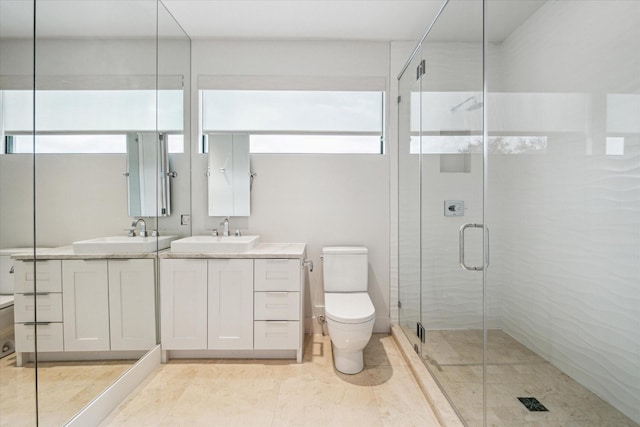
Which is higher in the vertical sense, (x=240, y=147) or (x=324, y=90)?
(x=324, y=90)

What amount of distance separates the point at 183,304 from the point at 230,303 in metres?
0.34

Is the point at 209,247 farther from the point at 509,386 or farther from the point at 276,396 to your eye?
the point at 509,386

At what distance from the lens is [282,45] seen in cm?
275

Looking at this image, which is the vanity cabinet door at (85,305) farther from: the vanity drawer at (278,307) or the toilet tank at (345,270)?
the toilet tank at (345,270)

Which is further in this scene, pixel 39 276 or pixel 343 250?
pixel 343 250

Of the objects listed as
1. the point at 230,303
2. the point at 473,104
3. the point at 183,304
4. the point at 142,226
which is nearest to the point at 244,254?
the point at 230,303

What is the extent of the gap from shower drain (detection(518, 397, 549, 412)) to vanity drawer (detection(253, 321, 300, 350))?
1.47 metres

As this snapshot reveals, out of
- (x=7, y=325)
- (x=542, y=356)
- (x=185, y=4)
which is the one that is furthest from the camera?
(x=185, y=4)

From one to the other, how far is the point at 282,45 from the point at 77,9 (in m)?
1.56

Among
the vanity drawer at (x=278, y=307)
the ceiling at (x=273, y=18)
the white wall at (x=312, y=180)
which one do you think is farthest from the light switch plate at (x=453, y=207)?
the vanity drawer at (x=278, y=307)

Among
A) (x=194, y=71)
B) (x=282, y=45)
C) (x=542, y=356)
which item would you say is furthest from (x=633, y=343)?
(x=194, y=71)

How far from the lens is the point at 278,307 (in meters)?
2.29

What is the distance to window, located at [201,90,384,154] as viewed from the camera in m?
2.82

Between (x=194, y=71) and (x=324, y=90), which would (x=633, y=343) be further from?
(x=194, y=71)
